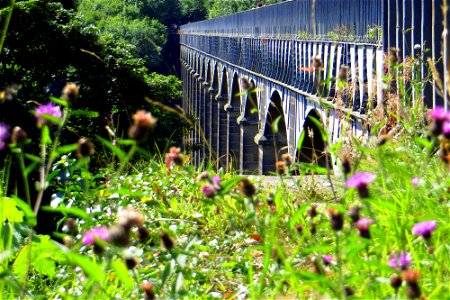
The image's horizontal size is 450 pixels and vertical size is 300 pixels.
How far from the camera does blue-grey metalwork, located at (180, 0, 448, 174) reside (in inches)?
221

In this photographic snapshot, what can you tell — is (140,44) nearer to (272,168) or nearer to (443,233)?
(272,168)

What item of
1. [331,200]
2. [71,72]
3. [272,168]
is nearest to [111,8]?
[272,168]

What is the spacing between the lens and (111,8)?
105 metres

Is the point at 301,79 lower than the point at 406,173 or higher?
lower

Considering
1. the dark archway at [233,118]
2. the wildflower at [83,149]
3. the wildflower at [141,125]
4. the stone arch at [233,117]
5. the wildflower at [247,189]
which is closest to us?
the wildflower at [141,125]

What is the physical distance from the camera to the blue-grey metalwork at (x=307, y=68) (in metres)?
5.62

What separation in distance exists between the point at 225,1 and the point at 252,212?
93.9m

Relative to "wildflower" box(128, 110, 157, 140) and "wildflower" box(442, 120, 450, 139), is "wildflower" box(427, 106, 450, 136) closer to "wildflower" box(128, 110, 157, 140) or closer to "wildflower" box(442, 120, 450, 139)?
"wildflower" box(442, 120, 450, 139)

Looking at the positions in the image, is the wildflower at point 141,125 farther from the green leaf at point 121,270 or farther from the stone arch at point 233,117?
the stone arch at point 233,117

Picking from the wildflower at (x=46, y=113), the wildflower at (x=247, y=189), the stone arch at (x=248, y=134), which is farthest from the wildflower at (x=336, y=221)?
the stone arch at (x=248, y=134)

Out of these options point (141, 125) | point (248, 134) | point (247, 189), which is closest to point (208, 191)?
point (247, 189)

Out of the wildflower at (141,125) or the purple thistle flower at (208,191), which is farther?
the purple thistle flower at (208,191)

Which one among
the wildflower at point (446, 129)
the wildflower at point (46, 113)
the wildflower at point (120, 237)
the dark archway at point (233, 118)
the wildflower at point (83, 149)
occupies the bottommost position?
the dark archway at point (233, 118)

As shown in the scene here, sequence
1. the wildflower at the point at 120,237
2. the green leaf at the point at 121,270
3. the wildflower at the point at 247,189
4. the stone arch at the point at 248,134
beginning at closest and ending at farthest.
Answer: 1. the wildflower at the point at 120,237
2. the green leaf at the point at 121,270
3. the wildflower at the point at 247,189
4. the stone arch at the point at 248,134
